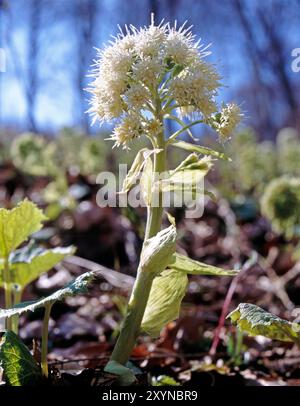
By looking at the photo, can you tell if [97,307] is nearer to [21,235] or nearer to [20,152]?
[21,235]

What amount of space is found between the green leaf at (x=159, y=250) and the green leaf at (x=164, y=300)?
68 mm

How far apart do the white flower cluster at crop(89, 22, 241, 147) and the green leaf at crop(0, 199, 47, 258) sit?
27cm

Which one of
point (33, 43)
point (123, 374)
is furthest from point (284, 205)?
point (33, 43)

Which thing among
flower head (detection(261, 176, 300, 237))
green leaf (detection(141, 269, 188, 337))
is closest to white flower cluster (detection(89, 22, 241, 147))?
green leaf (detection(141, 269, 188, 337))

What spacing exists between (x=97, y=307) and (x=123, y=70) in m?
1.18

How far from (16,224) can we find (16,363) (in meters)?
0.32

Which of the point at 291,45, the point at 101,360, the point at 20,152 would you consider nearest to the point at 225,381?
the point at 101,360

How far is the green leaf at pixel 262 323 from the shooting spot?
0.81 metres

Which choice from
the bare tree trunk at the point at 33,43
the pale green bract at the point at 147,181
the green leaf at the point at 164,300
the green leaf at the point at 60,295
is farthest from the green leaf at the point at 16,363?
the bare tree trunk at the point at 33,43

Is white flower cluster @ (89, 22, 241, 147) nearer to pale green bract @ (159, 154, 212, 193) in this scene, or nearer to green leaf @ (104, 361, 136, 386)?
pale green bract @ (159, 154, 212, 193)

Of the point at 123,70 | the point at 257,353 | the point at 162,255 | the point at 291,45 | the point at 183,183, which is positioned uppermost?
the point at 291,45

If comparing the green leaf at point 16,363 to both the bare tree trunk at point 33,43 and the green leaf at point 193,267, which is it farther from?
the bare tree trunk at point 33,43

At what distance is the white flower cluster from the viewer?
883 millimetres

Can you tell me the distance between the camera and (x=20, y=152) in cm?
364
